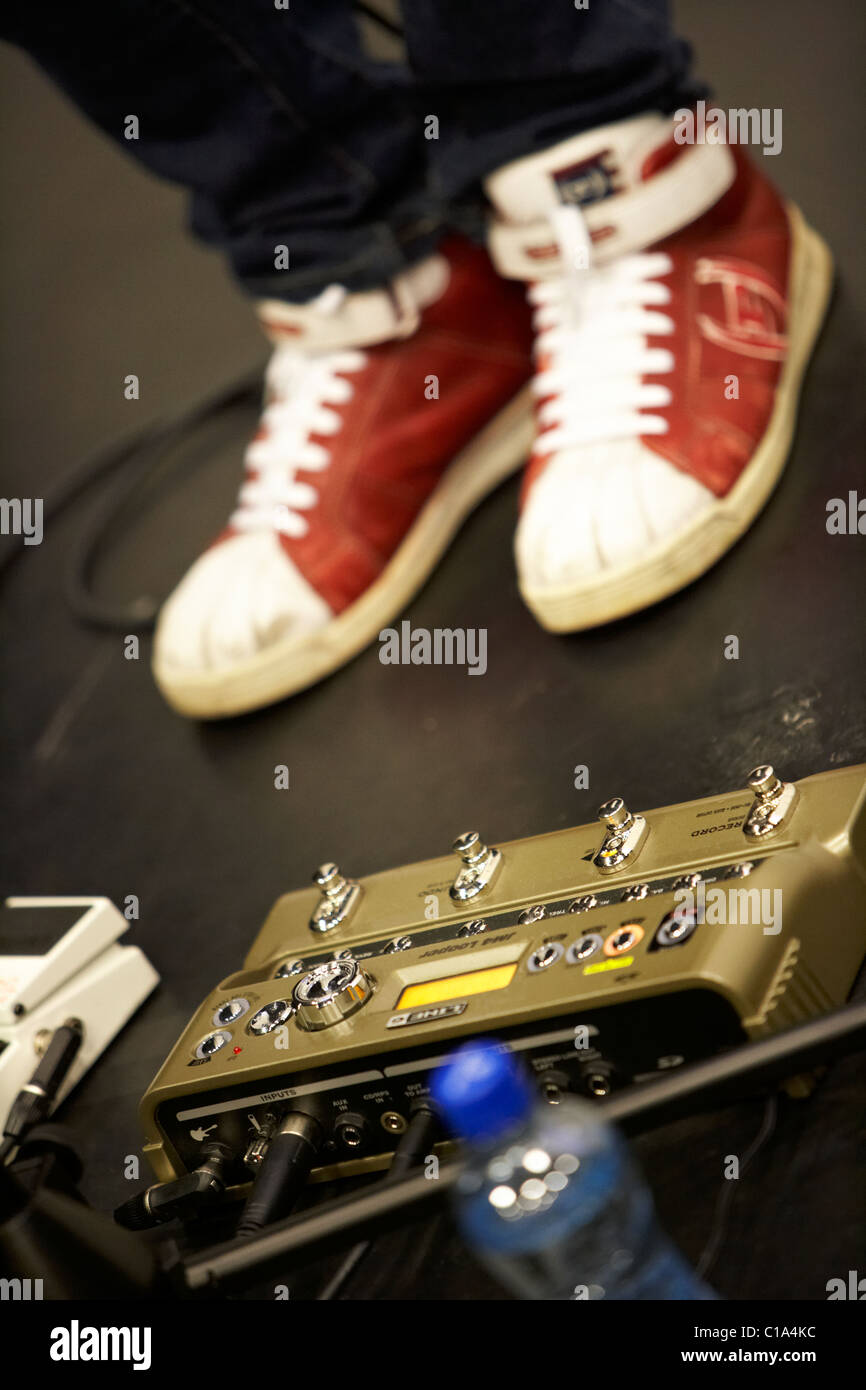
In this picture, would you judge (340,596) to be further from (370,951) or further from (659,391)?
(370,951)

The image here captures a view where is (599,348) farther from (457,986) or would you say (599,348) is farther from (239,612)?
(457,986)

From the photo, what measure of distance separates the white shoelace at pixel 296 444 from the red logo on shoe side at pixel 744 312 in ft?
1.00

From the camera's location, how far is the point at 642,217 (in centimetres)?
102

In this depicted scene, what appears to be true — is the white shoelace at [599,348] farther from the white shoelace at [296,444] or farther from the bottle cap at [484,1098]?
the bottle cap at [484,1098]

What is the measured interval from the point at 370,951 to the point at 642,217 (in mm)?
626

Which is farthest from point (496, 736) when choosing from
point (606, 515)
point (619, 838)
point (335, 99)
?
point (335, 99)

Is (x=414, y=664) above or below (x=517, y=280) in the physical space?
below

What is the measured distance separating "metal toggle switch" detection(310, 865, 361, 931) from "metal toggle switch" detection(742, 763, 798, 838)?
0.78ft

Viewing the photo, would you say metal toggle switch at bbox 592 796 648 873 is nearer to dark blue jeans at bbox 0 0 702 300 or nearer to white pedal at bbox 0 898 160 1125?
white pedal at bbox 0 898 160 1125

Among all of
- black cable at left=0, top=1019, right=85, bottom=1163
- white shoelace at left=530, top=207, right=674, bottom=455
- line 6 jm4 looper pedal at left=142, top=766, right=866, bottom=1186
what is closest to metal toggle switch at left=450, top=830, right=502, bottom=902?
line 6 jm4 looper pedal at left=142, top=766, right=866, bottom=1186

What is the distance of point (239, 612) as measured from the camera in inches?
42.5

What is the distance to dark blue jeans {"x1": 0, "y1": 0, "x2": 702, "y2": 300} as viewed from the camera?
971 millimetres
